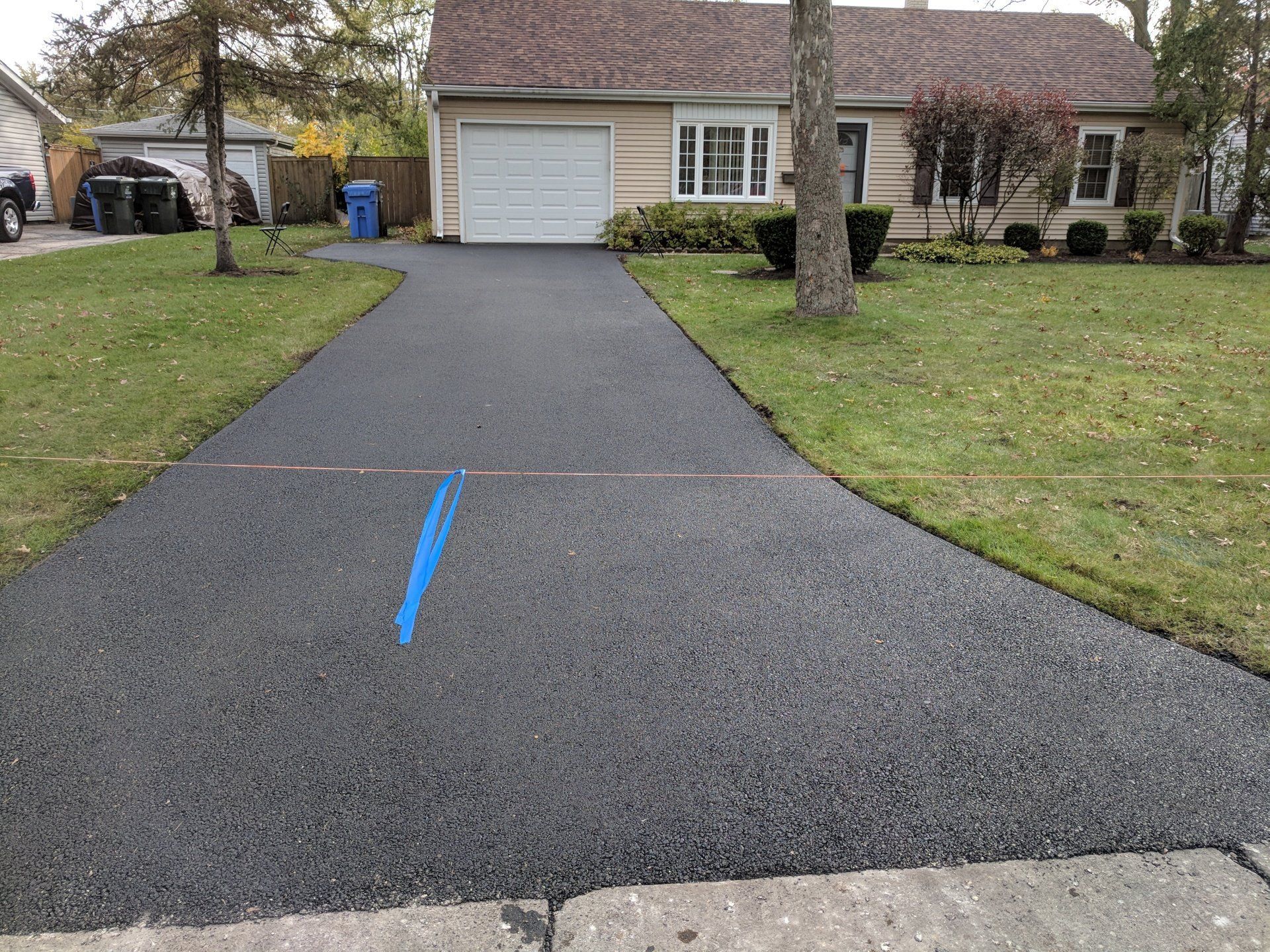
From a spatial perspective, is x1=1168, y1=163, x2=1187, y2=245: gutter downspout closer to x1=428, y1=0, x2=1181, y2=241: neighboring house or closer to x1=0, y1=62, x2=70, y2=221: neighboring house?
x1=428, y1=0, x2=1181, y2=241: neighboring house

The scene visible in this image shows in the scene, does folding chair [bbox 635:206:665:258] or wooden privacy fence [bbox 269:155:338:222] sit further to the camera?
wooden privacy fence [bbox 269:155:338:222]

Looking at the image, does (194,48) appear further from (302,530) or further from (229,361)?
(302,530)

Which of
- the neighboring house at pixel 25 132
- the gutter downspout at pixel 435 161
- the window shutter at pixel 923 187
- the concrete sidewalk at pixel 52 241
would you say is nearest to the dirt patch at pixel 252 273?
the concrete sidewalk at pixel 52 241

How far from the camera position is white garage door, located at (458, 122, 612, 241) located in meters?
19.1

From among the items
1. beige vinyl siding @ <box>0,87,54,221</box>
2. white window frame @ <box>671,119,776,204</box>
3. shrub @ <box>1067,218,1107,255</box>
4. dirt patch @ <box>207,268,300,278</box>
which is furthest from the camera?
beige vinyl siding @ <box>0,87,54,221</box>

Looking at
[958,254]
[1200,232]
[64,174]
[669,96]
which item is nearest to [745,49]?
→ [669,96]

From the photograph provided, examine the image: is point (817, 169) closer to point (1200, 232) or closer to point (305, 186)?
point (1200, 232)

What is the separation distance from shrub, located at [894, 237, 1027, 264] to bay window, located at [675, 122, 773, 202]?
3751mm

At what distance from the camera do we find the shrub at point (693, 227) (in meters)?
17.9

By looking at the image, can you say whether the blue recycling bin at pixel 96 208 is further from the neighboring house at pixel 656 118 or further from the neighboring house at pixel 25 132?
the neighboring house at pixel 656 118

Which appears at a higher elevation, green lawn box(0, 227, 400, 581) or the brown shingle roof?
the brown shingle roof

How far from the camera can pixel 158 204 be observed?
2152 cm

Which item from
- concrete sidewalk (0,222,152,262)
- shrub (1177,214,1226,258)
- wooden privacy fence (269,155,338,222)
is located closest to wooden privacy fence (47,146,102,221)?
concrete sidewalk (0,222,152,262)

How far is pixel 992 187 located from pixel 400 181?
14589 mm
